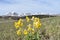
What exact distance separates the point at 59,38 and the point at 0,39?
228cm

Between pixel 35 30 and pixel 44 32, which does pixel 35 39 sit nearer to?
pixel 35 30

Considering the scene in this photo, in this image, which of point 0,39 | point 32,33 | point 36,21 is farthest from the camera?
point 0,39

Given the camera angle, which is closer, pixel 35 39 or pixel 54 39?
pixel 35 39

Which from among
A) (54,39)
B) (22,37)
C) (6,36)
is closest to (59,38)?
(54,39)

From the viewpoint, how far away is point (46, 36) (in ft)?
31.3

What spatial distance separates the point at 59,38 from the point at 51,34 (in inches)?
30.5

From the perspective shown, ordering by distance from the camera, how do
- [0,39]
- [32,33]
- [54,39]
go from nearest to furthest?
[32,33] < [54,39] < [0,39]

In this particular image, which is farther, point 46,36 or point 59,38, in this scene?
point 46,36

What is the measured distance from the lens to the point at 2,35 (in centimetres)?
1016

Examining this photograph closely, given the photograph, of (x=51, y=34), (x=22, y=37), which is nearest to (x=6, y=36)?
(x=22, y=37)

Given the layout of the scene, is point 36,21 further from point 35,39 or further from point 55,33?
point 55,33

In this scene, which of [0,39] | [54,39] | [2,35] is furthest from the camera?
[2,35]

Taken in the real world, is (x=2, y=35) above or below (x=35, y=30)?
below

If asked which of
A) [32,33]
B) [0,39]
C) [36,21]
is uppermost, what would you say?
[36,21]
